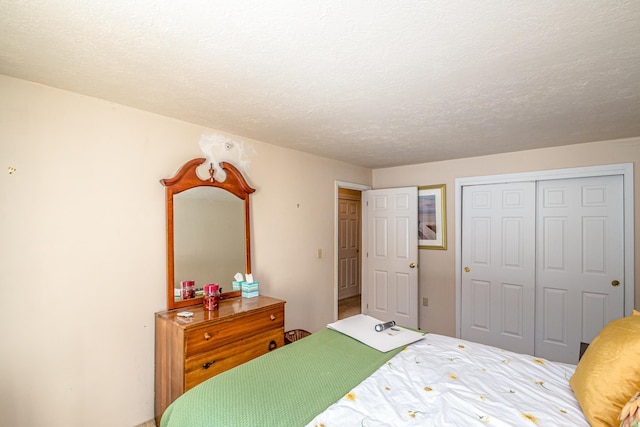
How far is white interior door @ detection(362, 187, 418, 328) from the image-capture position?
13.6ft

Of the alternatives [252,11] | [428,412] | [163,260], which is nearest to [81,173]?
[163,260]

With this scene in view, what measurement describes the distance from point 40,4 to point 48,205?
1213 mm

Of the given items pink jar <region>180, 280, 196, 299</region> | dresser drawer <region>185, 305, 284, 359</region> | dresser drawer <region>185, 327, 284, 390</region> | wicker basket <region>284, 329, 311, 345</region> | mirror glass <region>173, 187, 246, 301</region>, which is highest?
mirror glass <region>173, 187, 246, 301</region>

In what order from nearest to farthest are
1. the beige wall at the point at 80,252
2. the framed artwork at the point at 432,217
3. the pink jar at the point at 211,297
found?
the beige wall at the point at 80,252 < the pink jar at the point at 211,297 < the framed artwork at the point at 432,217

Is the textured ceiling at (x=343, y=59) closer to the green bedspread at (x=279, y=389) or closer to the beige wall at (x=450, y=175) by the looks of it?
the beige wall at (x=450, y=175)

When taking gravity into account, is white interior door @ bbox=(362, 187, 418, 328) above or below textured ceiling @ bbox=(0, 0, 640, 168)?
below

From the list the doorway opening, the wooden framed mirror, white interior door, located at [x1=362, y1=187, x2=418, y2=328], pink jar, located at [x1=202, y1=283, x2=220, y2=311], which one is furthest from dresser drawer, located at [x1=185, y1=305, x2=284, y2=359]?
the doorway opening

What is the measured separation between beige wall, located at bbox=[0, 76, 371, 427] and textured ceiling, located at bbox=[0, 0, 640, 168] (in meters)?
0.22

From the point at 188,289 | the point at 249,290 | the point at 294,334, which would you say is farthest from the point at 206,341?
the point at 294,334

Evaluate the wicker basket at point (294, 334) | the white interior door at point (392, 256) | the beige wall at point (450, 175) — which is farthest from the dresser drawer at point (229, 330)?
the beige wall at point (450, 175)

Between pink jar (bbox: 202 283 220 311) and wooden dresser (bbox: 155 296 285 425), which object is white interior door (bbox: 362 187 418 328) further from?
pink jar (bbox: 202 283 220 311)

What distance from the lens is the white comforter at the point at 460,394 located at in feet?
3.93

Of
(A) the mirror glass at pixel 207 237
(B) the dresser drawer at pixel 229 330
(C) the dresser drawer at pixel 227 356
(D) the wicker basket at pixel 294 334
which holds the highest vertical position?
(A) the mirror glass at pixel 207 237

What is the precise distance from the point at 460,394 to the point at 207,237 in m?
2.11
